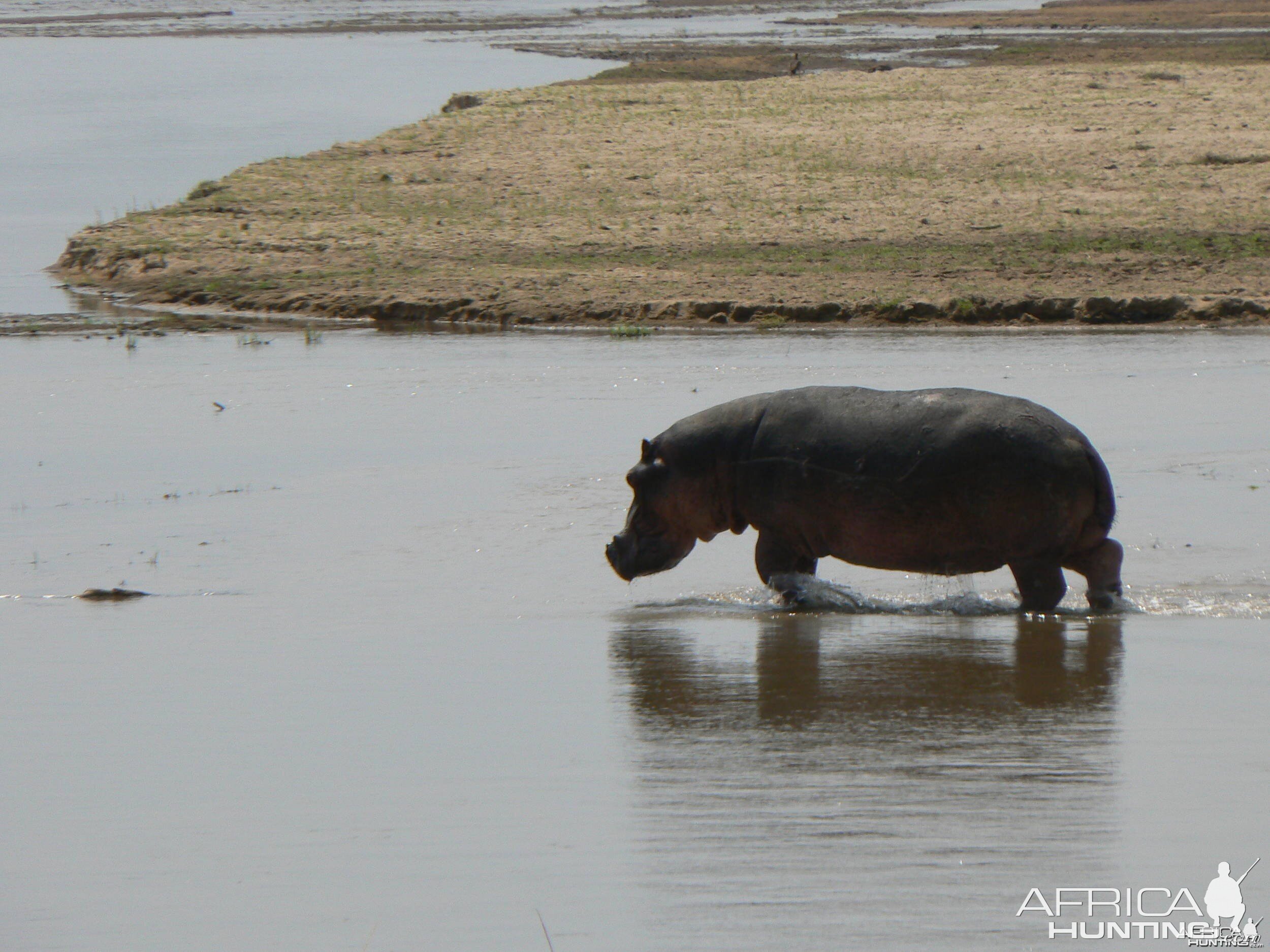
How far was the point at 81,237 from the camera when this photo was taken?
2097cm

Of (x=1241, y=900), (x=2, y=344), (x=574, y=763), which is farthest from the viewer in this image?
(x=2, y=344)

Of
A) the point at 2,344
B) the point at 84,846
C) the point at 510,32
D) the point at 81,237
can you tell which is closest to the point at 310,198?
the point at 81,237

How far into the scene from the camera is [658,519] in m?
7.54

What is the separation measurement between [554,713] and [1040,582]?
7.64ft

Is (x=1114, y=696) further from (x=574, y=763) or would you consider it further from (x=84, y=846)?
(x=84, y=846)

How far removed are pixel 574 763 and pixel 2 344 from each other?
469 inches

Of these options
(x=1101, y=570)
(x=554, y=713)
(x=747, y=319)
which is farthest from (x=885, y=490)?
(x=747, y=319)

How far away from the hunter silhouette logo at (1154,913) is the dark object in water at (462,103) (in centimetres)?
2573

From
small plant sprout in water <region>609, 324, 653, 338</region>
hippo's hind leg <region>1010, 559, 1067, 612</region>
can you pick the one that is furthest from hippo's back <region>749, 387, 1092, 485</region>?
small plant sprout in water <region>609, 324, 653, 338</region>

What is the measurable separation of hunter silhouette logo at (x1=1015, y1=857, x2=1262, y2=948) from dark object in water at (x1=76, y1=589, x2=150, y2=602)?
4.90 m

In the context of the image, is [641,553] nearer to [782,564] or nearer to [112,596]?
[782,564]

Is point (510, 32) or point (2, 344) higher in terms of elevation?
point (510, 32)

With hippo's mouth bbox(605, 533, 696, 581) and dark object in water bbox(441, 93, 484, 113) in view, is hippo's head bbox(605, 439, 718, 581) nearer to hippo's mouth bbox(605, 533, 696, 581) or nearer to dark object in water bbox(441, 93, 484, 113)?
hippo's mouth bbox(605, 533, 696, 581)

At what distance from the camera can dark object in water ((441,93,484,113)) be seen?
2894cm
